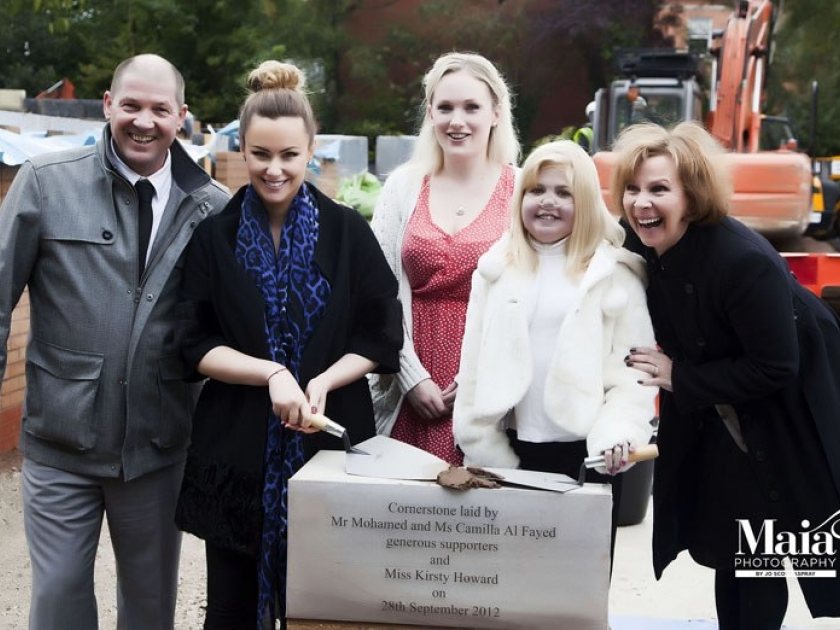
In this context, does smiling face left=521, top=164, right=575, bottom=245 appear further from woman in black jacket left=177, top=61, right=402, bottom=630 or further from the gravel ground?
the gravel ground

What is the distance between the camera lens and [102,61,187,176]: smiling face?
313 cm

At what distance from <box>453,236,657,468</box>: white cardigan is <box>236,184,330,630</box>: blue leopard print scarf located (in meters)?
0.42

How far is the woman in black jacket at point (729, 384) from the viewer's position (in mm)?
2918

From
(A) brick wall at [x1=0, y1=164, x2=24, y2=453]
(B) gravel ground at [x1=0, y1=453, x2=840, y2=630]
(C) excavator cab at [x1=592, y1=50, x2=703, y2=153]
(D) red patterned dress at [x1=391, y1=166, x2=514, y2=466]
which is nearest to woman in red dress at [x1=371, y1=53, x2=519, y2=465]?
(D) red patterned dress at [x1=391, y1=166, x2=514, y2=466]

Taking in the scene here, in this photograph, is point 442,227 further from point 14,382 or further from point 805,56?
point 805,56

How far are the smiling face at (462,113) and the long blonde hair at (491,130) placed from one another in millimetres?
24

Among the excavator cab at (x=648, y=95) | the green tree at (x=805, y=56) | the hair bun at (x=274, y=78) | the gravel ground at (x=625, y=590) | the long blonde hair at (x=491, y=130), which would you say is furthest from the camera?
the green tree at (x=805, y=56)

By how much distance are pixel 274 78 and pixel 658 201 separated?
1029 millimetres

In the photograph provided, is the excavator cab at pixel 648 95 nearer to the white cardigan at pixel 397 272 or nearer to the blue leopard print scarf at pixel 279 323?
the white cardigan at pixel 397 272

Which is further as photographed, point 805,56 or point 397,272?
point 805,56

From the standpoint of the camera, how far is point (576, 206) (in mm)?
→ 2979

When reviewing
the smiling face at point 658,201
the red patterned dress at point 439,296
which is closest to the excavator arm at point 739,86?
the red patterned dress at point 439,296

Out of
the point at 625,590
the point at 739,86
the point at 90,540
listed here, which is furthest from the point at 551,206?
the point at 739,86

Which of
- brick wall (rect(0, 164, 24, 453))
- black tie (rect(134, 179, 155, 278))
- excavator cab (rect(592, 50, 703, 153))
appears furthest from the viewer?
excavator cab (rect(592, 50, 703, 153))
